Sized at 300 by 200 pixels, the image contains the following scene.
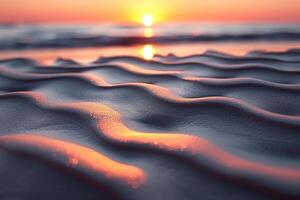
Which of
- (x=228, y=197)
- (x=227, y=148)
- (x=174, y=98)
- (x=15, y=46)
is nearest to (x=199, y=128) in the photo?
(x=227, y=148)

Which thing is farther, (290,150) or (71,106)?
(71,106)

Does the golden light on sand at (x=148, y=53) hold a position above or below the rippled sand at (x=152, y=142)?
below

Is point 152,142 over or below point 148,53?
over

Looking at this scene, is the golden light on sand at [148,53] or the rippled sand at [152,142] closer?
the rippled sand at [152,142]

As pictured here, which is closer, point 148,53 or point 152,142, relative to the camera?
point 152,142

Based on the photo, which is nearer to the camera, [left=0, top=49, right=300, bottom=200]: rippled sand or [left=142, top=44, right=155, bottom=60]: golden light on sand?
[left=0, top=49, right=300, bottom=200]: rippled sand

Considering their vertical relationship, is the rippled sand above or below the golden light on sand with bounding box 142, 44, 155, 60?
above

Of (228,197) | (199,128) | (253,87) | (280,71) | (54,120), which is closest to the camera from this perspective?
(228,197)

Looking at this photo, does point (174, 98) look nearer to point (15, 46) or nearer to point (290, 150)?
point (290, 150)
